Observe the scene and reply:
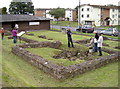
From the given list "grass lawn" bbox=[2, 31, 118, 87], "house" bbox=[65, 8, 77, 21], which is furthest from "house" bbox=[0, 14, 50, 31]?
"house" bbox=[65, 8, 77, 21]

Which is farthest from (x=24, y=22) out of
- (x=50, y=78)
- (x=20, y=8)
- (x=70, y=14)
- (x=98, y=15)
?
(x=70, y=14)

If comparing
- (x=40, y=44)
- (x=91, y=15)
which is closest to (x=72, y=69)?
(x=40, y=44)

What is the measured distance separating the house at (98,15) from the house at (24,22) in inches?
833

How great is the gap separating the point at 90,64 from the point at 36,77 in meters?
3.14

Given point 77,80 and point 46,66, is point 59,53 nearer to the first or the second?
point 46,66

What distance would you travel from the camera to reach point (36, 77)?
8344 millimetres

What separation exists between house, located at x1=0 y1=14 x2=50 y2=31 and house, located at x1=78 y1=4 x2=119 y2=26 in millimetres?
21148

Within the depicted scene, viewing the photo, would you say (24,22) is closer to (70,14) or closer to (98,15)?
(98,15)

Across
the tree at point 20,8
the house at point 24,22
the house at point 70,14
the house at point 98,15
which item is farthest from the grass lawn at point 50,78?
the house at point 70,14

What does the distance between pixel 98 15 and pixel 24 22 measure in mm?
29406

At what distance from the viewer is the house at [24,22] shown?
101 ft

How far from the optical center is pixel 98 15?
54125 mm

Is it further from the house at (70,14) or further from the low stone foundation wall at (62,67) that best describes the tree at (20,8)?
the low stone foundation wall at (62,67)

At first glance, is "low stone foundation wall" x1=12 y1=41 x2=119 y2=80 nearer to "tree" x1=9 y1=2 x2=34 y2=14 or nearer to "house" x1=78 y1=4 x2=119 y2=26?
"house" x1=78 y1=4 x2=119 y2=26
